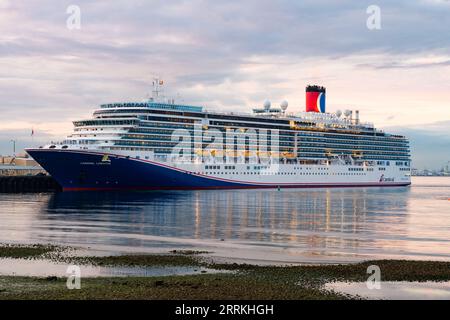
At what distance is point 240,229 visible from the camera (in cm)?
5344

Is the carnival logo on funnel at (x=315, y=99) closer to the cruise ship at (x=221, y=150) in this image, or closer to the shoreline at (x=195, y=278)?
the cruise ship at (x=221, y=150)

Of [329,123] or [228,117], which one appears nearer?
[228,117]

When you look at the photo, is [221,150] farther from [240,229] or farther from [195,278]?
[195,278]

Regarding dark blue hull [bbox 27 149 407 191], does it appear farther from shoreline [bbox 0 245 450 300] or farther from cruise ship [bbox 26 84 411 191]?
shoreline [bbox 0 245 450 300]

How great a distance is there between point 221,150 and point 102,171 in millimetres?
28663

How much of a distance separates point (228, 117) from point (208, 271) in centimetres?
9914

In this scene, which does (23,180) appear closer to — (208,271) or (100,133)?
(100,133)

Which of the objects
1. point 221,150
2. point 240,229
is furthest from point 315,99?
point 240,229

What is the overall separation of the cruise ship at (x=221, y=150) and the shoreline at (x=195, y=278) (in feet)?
214

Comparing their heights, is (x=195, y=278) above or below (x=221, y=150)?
below

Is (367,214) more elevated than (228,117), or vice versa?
(228,117)

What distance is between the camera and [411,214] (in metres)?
72.2

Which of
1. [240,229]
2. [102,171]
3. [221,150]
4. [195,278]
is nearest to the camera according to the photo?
[195,278]
